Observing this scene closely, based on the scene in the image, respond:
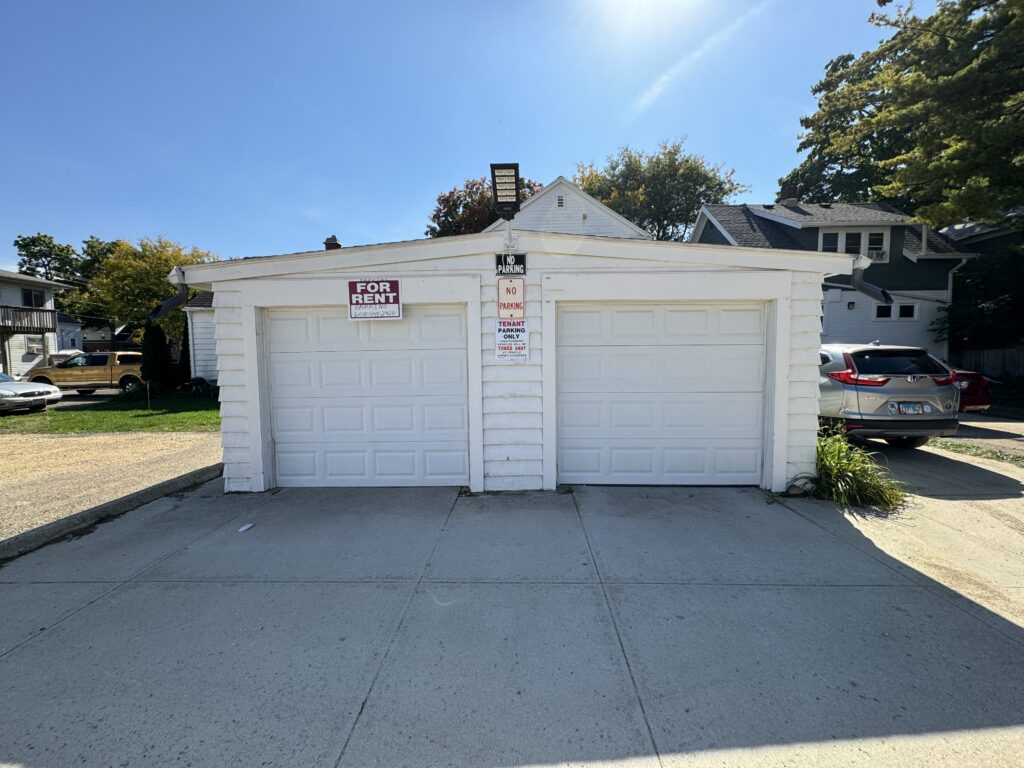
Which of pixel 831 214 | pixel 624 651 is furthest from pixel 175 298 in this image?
pixel 831 214

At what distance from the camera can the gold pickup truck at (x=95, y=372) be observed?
Result: 18281 millimetres

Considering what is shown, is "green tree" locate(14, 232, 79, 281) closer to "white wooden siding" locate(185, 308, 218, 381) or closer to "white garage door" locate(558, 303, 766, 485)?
"white wooden siding" locate(185, 308, 218, 381)

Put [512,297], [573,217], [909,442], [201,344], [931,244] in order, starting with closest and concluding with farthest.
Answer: [512,297] → [909,442] → [573,217] → [931,244] → [201,344]

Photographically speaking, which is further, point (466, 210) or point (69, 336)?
point (69, 336)

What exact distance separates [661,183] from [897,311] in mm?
15876

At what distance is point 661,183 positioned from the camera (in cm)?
3005

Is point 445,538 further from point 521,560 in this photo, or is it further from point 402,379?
point 402,379

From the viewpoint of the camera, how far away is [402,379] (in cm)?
559

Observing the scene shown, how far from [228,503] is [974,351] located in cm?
2325

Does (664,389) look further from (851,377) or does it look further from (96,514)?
(96,514)

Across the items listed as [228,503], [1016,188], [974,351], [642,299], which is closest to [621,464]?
[642,299]

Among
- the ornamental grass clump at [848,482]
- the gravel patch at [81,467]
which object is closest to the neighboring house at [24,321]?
the gravel patch at [81,467]

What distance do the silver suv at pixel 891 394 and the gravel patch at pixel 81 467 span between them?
8979mm

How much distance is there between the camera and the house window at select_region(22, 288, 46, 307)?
23.8 metres
